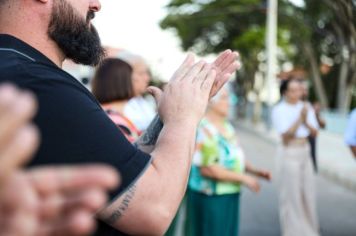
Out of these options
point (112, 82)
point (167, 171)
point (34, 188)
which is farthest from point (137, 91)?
point (34, 188)

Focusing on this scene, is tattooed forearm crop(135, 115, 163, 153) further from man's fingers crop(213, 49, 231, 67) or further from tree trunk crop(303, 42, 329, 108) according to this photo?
tree trunk crop(303, 42, 329, 108)

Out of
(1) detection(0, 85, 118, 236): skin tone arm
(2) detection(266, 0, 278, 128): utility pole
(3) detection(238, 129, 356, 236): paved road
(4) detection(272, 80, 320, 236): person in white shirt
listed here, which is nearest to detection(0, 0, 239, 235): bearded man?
(1) detection(0, 85, 118, 236): skin tone arm

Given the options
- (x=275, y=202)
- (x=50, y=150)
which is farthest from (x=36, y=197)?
(x=275, y=202)

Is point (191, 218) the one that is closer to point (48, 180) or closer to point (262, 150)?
point (48, 180)

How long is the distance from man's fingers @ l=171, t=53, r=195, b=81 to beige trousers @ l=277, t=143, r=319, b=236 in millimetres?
4081

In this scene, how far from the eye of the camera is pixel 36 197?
26.7 inches

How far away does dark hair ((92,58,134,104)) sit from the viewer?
3.34 metres

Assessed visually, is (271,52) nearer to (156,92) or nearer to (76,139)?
(156,92)

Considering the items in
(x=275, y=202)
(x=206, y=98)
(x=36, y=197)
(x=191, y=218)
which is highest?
(x=36, y=197)

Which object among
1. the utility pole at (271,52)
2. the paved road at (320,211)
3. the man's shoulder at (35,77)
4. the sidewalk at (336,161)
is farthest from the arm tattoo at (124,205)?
the utility pole at (271,52)

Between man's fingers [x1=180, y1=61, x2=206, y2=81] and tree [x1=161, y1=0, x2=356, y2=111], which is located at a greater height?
man's fingers [x1=180, y1=61, x2=206, y2=81]

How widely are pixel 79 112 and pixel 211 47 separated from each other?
30424mm

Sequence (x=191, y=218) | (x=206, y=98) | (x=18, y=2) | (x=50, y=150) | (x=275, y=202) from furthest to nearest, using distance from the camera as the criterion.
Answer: (x=275, y=202), (x=191, y=218), (x=206, y=98), (x=18, y=2), (x=50, y=150)

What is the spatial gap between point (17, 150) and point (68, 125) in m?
0.58
